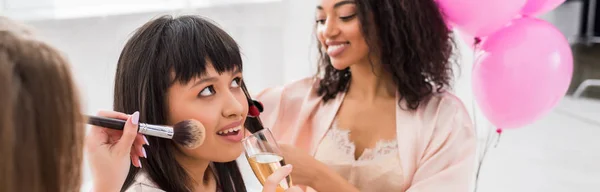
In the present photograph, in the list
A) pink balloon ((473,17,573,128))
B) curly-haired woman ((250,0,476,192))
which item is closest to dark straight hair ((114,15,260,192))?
curly-haired woman ((250,0,476,192))

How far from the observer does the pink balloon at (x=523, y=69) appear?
182 cm

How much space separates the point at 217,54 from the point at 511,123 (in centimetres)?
107

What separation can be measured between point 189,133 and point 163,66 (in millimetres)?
148

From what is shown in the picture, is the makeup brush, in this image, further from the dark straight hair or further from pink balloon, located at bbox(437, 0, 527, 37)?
pink balloon, located at bbox(437, 0, 527, 37)

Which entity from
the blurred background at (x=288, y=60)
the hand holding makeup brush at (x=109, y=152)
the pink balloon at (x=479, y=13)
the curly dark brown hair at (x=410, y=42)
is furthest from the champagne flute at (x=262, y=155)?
the pink balloon at (x=479, y=13)

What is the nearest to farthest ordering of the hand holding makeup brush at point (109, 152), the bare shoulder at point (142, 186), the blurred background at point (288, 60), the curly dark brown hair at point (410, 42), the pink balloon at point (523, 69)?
the hand holding makeup brush at point (109, 152) < the bare shoulder at point (142, 186) < the curly dark brown hair at point (410, 42) < the pink balloon at point (523, 69) < the blurred background at point (288, 60)

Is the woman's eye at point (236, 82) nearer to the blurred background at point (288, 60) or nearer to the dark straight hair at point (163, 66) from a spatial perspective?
Answer: the dark straight hair at point (163, 66)

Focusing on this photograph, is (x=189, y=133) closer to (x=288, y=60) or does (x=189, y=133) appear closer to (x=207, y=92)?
(x=207, y=92)

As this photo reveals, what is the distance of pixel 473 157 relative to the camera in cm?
180

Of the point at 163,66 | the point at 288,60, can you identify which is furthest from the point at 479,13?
the point at 288,60

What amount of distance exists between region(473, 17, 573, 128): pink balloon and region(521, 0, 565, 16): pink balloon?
4cm

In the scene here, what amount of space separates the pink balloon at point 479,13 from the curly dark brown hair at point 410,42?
38 mm

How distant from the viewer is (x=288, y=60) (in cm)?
335

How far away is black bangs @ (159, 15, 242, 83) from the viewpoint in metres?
1.22
